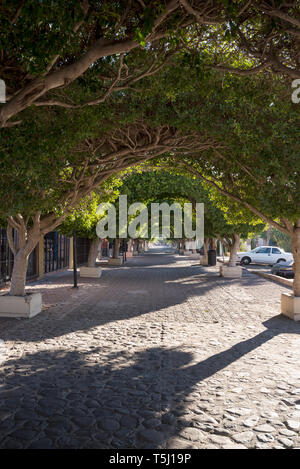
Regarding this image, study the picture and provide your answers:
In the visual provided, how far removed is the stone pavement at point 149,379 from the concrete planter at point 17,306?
41 centimetres

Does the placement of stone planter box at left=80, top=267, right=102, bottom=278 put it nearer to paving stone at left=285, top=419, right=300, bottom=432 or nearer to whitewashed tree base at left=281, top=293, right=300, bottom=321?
whitewashed tree base at left=281, top=293, right=300, bottom=321

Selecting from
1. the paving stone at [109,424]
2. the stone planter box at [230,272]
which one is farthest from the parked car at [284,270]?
the paving stone at [109,424]

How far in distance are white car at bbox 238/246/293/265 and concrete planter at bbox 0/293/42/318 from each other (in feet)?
86.0

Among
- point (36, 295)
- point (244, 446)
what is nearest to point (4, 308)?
point (36, 295)

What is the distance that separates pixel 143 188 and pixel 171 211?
984cm

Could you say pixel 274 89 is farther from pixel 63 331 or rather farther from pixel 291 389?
pixel 63 331

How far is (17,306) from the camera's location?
9625mm

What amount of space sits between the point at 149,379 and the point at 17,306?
17.9 feet

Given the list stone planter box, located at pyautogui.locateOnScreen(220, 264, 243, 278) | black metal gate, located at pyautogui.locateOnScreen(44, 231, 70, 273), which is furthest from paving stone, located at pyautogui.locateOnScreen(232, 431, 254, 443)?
black metal gate, located at pyautogui.locateOnScreen(44, 231, 70, 273)

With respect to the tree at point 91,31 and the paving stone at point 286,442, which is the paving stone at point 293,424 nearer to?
the paving stone at point 286,442

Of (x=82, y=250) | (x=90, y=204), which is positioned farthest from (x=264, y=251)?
(x=90, y=204)

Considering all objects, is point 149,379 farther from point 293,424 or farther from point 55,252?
point 55,252

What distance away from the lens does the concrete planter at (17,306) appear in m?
9.58

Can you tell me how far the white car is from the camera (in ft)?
106
